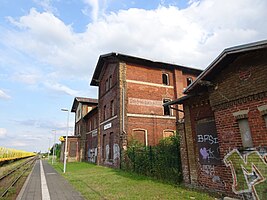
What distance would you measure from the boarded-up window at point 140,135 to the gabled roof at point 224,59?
32.8ft

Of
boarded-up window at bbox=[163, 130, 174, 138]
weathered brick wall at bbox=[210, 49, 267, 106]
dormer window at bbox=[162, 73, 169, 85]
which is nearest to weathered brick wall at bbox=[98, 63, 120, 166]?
boarded-up window at bbox=[163, 130, 174, 138]

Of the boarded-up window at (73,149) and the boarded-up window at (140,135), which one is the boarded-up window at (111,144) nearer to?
the boarded-up window at (140,135)

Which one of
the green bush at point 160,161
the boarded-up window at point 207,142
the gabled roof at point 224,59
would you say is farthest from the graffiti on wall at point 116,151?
the gabled roof at point 224,59

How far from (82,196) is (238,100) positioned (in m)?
6.59

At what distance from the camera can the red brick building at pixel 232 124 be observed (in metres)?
5.84

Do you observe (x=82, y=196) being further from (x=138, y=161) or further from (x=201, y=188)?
(x=138, y=161)

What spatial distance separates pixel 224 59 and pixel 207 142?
11.0 feet

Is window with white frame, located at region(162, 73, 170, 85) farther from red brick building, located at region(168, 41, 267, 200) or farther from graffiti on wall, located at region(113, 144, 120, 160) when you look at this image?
red brick building, located at region(168, 41, 267, 200)

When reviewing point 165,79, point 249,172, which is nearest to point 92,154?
point 165,79

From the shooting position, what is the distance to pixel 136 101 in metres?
18.4

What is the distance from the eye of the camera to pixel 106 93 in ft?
72.1

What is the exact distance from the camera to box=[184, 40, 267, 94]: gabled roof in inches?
223

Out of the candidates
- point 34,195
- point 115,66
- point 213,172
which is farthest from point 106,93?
point 213,172

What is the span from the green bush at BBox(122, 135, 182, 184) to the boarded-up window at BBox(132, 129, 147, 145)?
2664 millimetres
